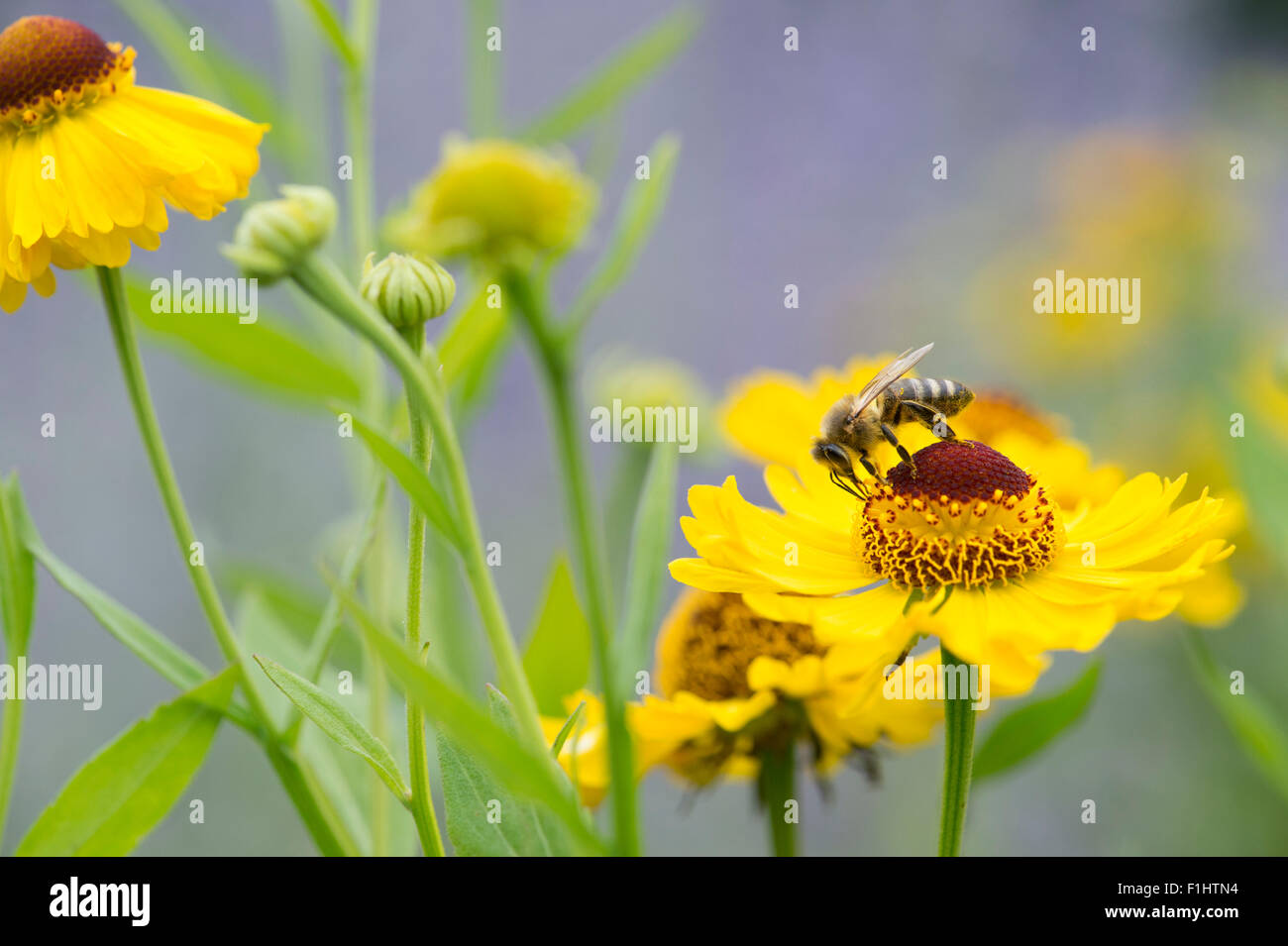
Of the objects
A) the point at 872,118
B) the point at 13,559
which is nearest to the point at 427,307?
the point at 13,559

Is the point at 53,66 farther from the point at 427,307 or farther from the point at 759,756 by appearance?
the point at 759,756

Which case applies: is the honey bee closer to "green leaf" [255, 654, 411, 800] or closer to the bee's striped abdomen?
the bee's striped abdomen

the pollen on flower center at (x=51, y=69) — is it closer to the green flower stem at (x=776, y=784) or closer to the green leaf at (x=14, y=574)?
the green leaf at (x=14, y=574)

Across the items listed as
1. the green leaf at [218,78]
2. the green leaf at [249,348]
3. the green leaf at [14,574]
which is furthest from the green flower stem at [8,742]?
the green leaf at [218,78]

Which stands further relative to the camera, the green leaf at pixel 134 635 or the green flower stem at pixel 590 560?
the green leaf at pixel 134 635

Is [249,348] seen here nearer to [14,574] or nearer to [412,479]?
[14,574]

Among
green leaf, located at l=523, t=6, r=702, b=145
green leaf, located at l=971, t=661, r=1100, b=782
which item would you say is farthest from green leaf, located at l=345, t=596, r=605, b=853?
green leaf, located at l=523, t=6, r=702, b=145
